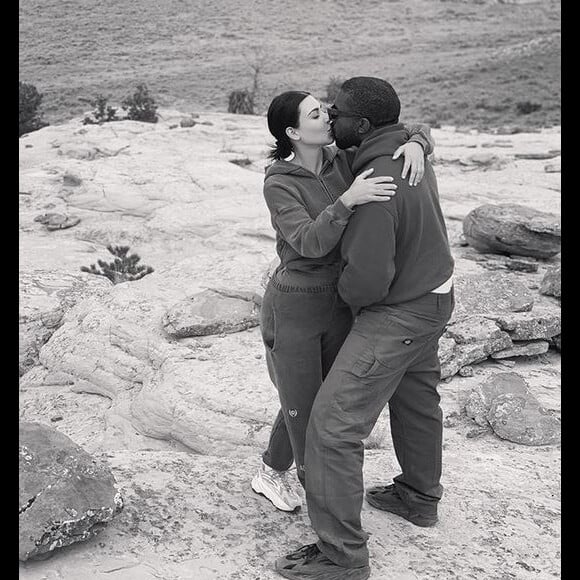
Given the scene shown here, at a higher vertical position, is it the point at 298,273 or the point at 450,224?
the point at 298,273

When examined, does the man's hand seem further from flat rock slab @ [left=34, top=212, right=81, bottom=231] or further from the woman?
flat rock slab @ [left=34, top=212, right=81, bottom=231]

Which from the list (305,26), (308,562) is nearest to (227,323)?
(308,562)

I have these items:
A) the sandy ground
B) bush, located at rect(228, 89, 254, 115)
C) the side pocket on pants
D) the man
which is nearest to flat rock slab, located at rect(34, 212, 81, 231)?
the sandy ground

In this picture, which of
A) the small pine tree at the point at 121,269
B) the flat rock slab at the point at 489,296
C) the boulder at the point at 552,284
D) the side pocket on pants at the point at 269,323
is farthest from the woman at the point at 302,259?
the small pine tree at the point at 121,269

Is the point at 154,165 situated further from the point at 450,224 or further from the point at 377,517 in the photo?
the point at 377,517

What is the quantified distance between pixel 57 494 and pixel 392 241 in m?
1.68

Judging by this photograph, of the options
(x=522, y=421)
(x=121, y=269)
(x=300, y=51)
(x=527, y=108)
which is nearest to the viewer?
(x=522, y=421)

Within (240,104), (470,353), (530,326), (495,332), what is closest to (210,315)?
(470,353)

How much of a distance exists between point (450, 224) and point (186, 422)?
5.29m

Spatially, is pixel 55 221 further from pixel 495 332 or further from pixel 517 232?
pixel 495 332

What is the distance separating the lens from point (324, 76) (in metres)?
33.2

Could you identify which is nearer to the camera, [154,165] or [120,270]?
[120,270]

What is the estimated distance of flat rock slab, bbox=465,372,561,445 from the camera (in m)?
4.85

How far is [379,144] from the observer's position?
3.07 metres
